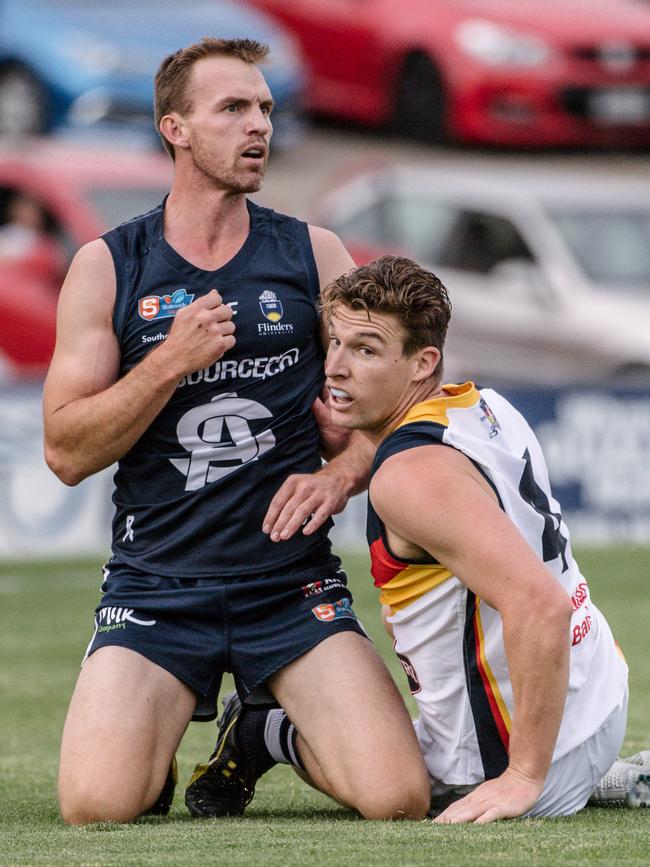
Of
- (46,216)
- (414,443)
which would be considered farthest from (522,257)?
(414,443)

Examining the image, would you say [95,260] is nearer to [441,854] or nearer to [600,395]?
[441,854]

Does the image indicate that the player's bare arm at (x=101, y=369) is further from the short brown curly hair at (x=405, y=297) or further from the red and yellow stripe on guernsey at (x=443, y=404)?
the red and yellow stripe on guernsey at (x=443, y=404)

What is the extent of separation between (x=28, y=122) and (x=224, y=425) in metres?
12.4

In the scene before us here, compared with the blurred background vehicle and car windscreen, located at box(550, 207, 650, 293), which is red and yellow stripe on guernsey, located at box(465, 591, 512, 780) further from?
car windscreen, located at box(550, 207, 650, 293)

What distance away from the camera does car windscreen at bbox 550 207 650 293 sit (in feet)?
48.1

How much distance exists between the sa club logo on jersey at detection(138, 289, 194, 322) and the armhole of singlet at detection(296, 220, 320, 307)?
0.40 metres

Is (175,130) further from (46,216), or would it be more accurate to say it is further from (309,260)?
(46,216)

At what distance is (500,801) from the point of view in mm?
4555

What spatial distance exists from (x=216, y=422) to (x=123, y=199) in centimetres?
908

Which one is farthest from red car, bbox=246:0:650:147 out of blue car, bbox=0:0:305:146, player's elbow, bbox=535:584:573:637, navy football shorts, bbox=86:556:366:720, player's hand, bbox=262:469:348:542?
player's elbow, bbox=535:584:573:637

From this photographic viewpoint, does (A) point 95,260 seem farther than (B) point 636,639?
No

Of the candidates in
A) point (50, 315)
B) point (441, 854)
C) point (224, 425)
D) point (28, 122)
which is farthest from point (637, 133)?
point (441, 854)

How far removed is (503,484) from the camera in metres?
4.70

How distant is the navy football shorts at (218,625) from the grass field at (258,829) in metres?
0.42
